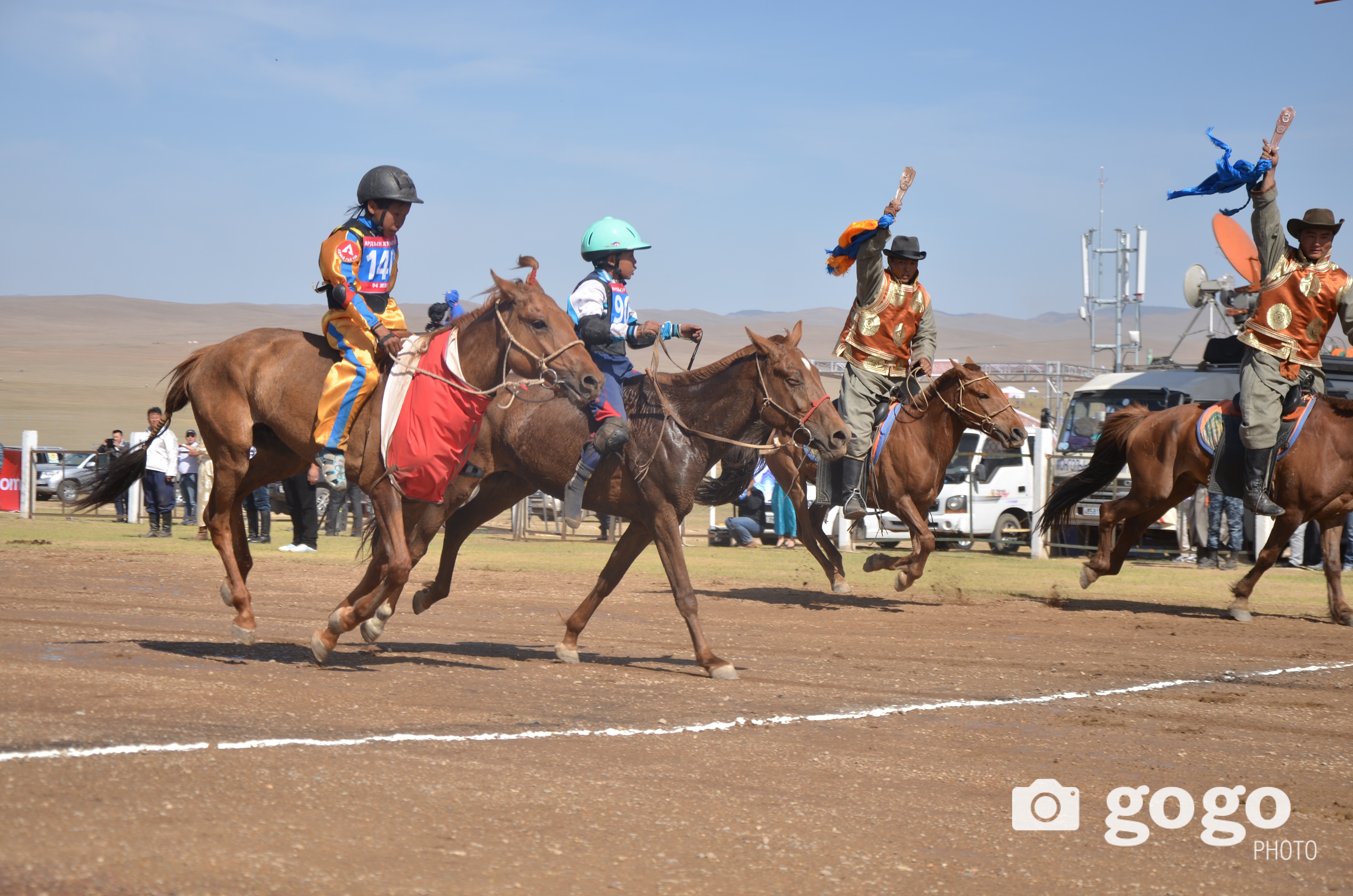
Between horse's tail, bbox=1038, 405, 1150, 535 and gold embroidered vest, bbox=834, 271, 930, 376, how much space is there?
7.62 feet

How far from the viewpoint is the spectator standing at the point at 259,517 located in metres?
20.0

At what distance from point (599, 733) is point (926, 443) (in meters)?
7.66

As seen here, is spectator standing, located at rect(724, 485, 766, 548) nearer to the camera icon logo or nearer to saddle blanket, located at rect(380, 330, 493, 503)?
saddle blanket, located at rect(380, 330, 493, 503)

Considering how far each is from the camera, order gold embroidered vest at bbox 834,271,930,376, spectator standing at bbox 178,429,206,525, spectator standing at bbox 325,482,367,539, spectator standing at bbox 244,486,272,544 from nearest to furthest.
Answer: gold embroidered vest at bbox 834,271,930,376
spectator standing at bbox 244,486,272,544
spectator standing at bbox 325,482,367,539
spectator standing at bbox 178,429,206,525

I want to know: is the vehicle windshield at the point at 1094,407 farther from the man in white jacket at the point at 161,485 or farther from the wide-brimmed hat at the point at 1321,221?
the man in white jacket at the point at 161,485

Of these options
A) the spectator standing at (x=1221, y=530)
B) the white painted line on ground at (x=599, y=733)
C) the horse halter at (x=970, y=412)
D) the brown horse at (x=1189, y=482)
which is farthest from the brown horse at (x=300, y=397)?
the spectator standing at (x=1221, y=530)

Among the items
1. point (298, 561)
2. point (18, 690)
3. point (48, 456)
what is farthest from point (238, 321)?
point (18, 690)

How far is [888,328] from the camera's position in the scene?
13.0 metres

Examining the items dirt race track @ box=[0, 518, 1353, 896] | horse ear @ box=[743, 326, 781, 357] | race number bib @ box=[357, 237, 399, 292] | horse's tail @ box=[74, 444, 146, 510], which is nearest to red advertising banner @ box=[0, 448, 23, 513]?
dirt race track @ box=[0, 518, 1353, 896]

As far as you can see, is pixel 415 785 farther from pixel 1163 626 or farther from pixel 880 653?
pixel 1163 626

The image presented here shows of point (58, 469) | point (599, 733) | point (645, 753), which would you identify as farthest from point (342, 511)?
point (645, 753)

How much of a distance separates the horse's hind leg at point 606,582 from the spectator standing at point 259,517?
12567mm

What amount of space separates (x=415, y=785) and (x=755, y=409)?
4.22 metres

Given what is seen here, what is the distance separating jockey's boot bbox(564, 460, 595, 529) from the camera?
8.27 meters
